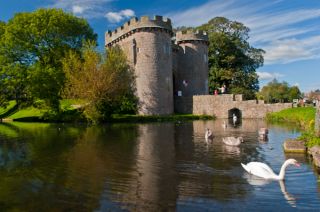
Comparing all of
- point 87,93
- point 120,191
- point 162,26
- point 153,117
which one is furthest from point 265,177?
point 162,26

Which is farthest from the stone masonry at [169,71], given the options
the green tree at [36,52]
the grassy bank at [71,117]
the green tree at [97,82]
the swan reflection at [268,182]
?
the swan reflection at [268,182]

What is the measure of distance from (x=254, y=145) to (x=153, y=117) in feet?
78.8

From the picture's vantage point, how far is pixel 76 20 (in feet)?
169

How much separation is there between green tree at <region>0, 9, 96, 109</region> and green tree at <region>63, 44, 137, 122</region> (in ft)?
19.7

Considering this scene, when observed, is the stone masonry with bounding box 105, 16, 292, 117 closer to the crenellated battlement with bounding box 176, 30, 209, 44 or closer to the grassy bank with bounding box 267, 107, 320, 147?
the crenellated battlement with bounding box 176, 30, 209, 44

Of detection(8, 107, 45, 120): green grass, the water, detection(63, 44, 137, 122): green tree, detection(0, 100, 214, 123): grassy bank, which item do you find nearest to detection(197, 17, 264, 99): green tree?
detection(0, 100, 214, 123): grassy bank

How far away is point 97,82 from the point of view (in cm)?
3803

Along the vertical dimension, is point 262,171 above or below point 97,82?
below

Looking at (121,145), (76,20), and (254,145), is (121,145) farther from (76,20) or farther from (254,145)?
(76,20)

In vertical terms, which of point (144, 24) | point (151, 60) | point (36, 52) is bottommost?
point (151, 60)

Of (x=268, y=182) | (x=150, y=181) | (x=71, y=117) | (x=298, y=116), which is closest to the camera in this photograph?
(x=268, y=182)

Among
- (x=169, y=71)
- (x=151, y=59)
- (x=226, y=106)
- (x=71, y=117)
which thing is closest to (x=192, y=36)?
(x=169, y=71)

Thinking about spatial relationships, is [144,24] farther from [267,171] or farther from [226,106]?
[267,171]

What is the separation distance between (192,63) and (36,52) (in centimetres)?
2329
